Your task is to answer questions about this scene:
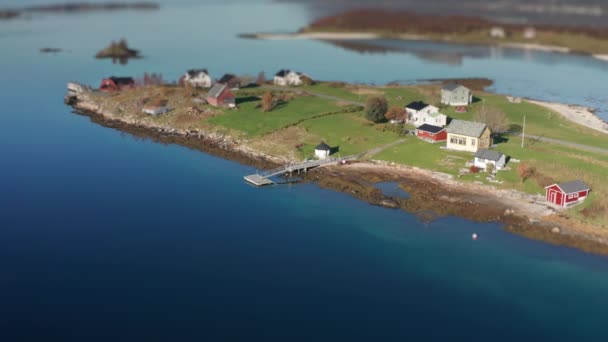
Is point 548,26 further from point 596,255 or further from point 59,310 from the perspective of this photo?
point 59,310

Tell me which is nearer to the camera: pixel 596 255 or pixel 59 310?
pixel 59 310

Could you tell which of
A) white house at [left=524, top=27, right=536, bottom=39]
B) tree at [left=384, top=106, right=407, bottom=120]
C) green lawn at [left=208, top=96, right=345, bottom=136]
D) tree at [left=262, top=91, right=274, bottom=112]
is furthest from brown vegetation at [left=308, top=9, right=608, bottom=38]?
tree at [left=384, top=106, right=407, bottom=120]

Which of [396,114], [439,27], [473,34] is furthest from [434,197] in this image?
[439,27]

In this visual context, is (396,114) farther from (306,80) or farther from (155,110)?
(155,110)

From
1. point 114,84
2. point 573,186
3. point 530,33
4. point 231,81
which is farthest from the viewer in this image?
point 530,33

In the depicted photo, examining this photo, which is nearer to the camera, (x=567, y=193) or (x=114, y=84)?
(x=567, y=193)

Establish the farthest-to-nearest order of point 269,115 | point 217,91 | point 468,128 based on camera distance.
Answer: point 217,91, point 269,115, point 468,128

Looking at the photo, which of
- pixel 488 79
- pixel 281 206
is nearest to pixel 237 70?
pixel 488 79
